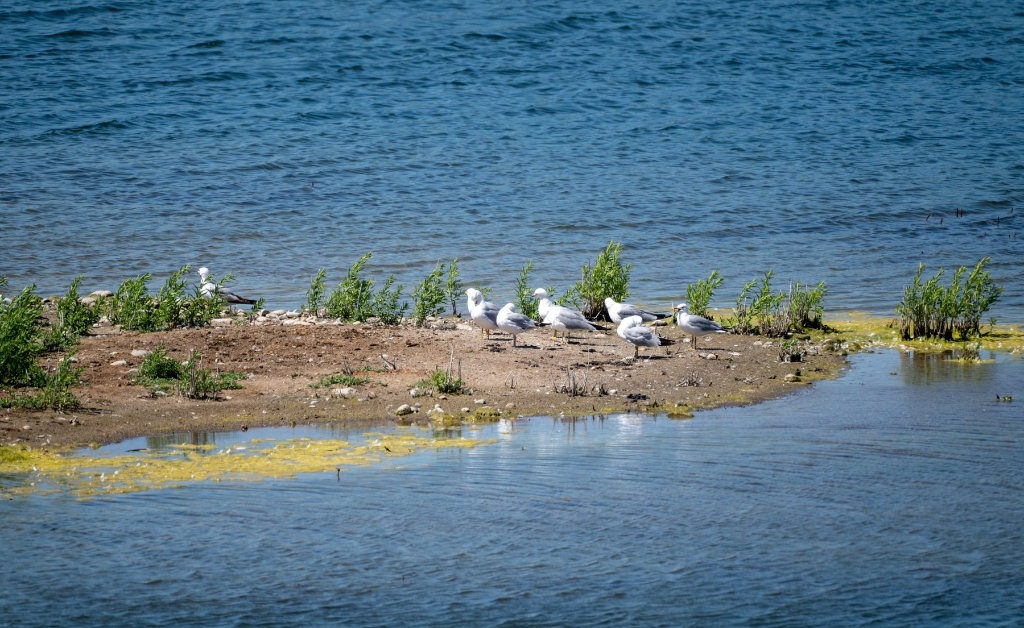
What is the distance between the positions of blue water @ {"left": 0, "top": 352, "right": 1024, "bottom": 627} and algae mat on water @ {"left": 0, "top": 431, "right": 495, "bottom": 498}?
238 millimetres

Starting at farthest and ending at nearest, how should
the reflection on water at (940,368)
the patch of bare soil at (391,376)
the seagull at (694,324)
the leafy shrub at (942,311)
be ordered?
the leafy shrub at (942,311)
the seagull at (694,324)
the reflection on water at (940,368)
the patch of bare soil at (391,376)

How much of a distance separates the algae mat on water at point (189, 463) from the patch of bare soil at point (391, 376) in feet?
2.05

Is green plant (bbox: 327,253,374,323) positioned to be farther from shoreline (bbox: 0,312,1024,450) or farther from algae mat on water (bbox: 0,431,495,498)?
algae mat on water (bbox: 0,431,495,498)

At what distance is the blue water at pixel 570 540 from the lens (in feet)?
18.7

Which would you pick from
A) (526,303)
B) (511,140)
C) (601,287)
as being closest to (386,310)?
(526,303)

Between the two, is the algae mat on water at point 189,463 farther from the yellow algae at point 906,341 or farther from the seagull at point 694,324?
the yellow algae at point 906,341

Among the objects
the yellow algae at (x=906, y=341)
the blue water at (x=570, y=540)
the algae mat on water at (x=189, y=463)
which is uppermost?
the yellow algae at (x=906, y=341)

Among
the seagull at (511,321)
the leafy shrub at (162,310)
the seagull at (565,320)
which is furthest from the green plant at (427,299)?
the leafy shrub at (162,310)

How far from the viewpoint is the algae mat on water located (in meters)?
7.50

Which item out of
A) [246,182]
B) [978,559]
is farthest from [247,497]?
[246,182]

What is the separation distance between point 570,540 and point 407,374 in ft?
15.6

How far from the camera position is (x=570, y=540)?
6562 mm

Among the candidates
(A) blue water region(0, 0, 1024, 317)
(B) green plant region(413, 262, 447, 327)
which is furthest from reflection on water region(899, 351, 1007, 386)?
(B) green plant region(413, 262, 447, 327)

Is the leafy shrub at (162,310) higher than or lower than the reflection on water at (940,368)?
higher
